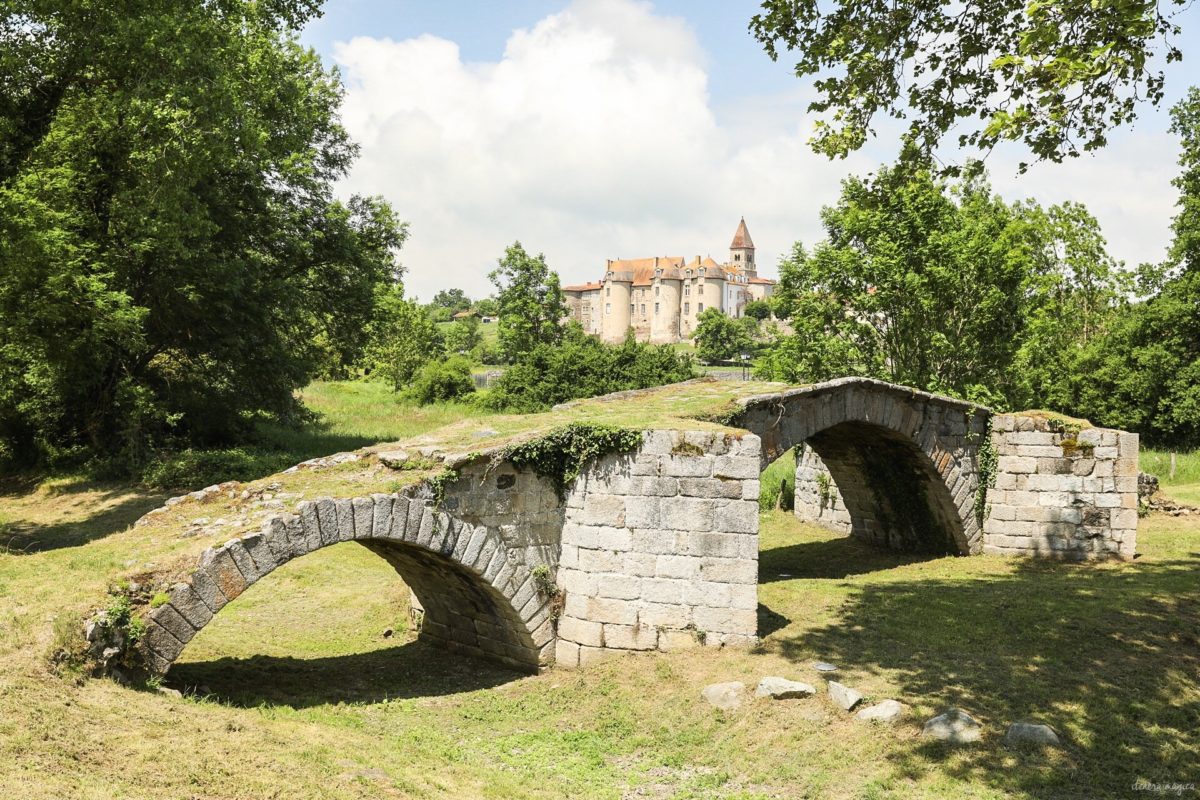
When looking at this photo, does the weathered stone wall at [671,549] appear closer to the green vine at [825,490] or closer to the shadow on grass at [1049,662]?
the shadow on grass at [1049,662]

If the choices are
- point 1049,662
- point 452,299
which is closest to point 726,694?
point 1049,662

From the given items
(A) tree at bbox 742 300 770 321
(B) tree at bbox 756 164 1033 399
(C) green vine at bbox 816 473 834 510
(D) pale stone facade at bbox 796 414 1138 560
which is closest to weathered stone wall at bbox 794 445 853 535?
(C) green vine at bbox 816 473 834 510

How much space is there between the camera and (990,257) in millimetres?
22750

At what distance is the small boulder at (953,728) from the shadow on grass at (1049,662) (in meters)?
0.14

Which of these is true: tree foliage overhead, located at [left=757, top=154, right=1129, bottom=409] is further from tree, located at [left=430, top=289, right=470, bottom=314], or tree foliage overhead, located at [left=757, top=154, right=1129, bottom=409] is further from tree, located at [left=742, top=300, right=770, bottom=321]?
tree, located at [left=430, top=289, right=470, bottom=314]

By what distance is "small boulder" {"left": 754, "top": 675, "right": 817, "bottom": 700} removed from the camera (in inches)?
354

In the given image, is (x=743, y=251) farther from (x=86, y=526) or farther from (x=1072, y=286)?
(x=86, y=526)

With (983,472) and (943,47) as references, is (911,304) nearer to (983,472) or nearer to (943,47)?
(983,472)

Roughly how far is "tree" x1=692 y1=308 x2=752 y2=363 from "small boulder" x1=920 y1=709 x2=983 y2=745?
75.3m

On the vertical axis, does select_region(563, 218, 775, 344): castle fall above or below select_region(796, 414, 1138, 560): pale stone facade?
above

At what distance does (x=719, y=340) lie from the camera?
276 feet

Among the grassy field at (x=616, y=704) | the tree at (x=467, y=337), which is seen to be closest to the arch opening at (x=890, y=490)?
the grassy field at (x=616, y=704)

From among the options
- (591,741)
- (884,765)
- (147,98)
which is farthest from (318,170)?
(884,765)

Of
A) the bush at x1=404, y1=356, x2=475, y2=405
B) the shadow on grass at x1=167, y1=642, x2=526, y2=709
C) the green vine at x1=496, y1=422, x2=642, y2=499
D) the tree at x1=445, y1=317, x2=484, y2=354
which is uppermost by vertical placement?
the tree at x1=445, y1=317, x2=484, y2=354
